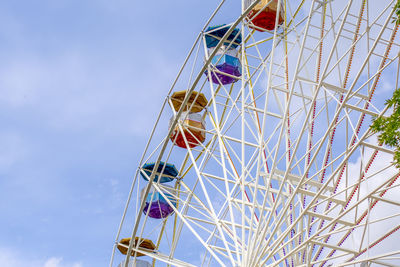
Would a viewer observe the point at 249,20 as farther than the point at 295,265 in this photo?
Yes

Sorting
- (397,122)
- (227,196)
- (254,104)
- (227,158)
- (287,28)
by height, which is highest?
(287,28)

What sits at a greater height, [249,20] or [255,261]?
[249,20]

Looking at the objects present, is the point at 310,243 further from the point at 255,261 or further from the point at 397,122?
the point at 397,122

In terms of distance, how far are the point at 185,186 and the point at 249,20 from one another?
6.06 meters

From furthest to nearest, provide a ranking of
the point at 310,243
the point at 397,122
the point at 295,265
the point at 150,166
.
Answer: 1. the point at 150,166
2. the point at 295,265
3. the point at 310,243
4. the point at 397,122

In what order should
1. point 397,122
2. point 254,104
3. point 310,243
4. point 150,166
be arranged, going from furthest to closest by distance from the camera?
point 150,166
point 254,104
point 310,243
point 397,122

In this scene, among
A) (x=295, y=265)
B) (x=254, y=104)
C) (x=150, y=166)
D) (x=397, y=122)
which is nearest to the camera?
(x=397, y=122)

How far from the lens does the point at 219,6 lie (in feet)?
53.8

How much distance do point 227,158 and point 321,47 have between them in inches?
171

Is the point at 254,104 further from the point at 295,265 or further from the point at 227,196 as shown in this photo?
the point at 295,265

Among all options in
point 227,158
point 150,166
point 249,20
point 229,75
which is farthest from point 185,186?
point 249,20

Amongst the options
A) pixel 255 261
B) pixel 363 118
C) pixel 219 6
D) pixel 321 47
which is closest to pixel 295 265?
pixel 255 261

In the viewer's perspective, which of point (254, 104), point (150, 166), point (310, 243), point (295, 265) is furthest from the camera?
point (150, 166)

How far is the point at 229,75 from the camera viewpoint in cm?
1914
